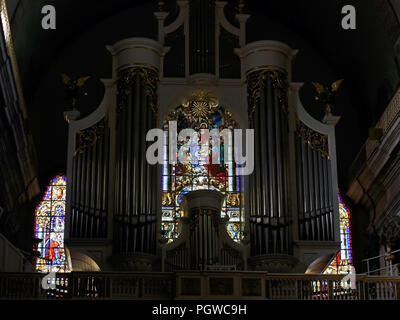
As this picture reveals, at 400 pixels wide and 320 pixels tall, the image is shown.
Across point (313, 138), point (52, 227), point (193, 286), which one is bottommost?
point (193, 286)

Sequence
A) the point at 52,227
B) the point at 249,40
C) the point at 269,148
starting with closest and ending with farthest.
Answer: the point at 269,148, the point at 52,227, the point at 249,40

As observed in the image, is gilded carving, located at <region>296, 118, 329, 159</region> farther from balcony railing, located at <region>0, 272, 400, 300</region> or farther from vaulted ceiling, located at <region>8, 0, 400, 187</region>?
→ balcony railing, located at <region>0, 272, 400, 300</region>

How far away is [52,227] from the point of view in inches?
935

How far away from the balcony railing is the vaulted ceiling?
6174mm

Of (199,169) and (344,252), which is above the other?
(199,169)

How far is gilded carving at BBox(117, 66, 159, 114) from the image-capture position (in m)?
20.5

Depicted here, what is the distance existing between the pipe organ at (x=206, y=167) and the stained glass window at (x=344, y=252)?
13.3 ft

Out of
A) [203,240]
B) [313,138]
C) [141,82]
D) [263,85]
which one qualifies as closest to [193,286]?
[203,240]

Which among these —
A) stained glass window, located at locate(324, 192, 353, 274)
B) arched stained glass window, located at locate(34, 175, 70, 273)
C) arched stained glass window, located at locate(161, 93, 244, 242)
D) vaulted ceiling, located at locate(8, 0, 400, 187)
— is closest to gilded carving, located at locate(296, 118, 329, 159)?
arched stained glass window, located at locate(161, 93, 244, 242)

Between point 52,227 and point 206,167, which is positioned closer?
point 206,167

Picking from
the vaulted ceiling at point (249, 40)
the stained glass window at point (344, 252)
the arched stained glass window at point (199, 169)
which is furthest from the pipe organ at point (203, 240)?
the vaulted ceiling at point (249, 40)

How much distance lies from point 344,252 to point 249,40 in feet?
18.8

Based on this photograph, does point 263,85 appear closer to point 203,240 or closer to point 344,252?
point 203,240
